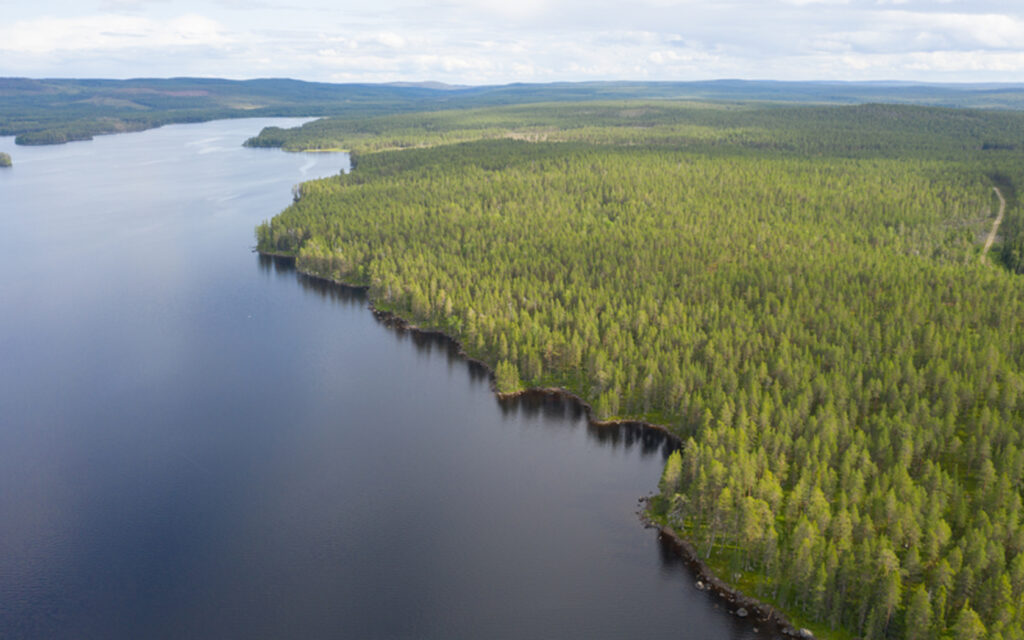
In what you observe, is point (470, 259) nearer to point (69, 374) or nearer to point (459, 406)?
point (459, 406)

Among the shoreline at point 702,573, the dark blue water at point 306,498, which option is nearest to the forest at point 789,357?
the shoreline at point 702,573

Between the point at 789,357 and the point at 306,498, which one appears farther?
the point at 789,357

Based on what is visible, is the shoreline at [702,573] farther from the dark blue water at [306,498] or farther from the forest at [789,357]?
the dark blue water at [306,498]

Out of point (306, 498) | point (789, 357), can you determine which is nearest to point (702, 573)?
point (789, 357)

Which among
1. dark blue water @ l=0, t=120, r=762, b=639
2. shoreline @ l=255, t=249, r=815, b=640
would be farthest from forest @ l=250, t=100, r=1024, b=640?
dark blue water @ l=0, t=120, r=762, b=639

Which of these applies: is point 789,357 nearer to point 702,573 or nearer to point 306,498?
point 702,573

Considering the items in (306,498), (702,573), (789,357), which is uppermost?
(789,357)

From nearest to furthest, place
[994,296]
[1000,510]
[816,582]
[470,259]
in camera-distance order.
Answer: [816,582] < [1000,510] < [994,296] < [470,259]

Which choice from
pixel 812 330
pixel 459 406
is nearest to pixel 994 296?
pixel 812 330
